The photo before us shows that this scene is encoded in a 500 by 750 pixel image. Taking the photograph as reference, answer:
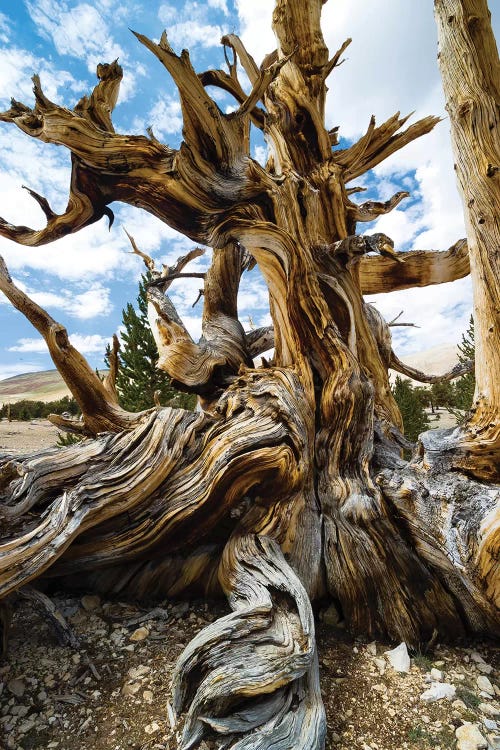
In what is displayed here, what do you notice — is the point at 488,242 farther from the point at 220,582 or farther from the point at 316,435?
the point at 220,582

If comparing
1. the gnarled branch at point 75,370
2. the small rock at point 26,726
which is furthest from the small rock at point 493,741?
the gnarled branch at point 75,370

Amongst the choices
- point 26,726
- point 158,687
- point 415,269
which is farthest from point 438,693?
point 415,269

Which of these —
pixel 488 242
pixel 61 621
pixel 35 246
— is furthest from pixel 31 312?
pixel 488 242

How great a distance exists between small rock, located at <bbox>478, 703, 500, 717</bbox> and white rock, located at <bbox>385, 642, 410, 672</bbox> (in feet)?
1.11

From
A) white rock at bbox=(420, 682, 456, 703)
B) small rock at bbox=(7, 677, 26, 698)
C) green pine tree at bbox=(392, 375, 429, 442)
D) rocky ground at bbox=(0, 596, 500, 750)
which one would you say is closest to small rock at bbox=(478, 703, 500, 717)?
rocky ground at bbox=(0, 596, 500, 750)

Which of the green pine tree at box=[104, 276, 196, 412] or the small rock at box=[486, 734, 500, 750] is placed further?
the green pine tree at box=[104, 276, 196, 412]

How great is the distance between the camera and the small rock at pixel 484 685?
1.92 m

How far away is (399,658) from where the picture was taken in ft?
7.02

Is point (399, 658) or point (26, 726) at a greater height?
point (26, 726)

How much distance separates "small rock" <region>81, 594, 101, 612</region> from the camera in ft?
7.89

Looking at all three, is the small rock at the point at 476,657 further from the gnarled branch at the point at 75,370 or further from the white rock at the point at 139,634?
the gnarled branch at the point at 75,370

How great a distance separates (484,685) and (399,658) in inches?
15.0

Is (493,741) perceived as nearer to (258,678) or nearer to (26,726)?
(258,678)

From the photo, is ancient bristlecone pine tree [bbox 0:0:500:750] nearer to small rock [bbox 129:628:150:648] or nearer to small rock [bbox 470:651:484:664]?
small rock [bbox 470:651:484:664]
